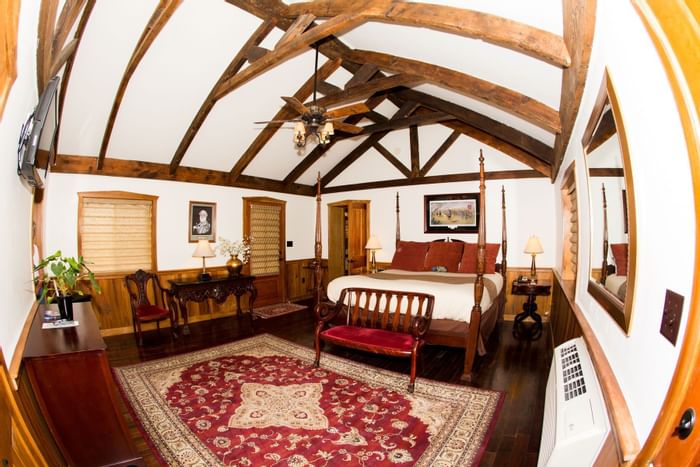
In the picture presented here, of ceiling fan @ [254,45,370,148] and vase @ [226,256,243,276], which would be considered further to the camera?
vase @ [226,256,243,276]

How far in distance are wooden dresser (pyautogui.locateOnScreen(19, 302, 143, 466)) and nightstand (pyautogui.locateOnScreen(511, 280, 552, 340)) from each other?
4.71 metres

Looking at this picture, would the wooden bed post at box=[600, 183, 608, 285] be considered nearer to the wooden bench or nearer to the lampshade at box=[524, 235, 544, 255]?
the wooden bench

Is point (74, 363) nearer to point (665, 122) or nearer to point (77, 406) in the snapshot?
point (77, 406)

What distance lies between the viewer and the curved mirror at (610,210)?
126cm

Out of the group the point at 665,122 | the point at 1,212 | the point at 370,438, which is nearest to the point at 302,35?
the point at 1,212

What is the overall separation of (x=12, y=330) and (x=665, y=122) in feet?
9.19

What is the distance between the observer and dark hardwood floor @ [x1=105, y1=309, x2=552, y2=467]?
228cm

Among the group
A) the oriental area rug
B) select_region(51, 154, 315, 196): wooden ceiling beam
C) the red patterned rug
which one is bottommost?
the oriental area rug

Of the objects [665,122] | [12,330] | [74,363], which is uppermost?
[665,122]

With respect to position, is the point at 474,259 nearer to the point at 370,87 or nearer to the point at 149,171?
the point at 370,87

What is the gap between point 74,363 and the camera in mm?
1767

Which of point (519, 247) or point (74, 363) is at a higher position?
point (519, 247)

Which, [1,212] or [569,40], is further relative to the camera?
[569,40]

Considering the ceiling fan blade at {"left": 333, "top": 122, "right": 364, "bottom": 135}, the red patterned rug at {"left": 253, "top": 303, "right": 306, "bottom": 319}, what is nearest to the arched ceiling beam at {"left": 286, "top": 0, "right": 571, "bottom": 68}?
the ceiling fan blade at {"left": 333, "top": 122, "right": 364, "bottom": 135}
